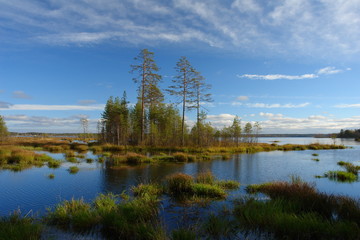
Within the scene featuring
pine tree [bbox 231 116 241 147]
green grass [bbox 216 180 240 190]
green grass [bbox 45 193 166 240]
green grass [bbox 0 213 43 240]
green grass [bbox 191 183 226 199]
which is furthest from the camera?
pine tree [bbox 231 116 241 147]

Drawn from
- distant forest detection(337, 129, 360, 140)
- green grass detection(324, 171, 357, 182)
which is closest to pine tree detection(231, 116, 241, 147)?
green grass detection(324, 171, 357, 182)

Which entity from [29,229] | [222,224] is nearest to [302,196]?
[222,224]

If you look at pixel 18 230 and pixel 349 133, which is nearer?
pixel 18 230

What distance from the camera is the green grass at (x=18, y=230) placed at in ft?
18.4

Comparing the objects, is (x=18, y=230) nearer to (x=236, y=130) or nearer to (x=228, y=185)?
(x=228, y=185)

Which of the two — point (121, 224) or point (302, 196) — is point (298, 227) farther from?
point (121, 224)

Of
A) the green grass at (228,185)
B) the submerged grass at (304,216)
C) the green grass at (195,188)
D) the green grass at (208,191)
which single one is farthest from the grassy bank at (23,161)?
the submerged grass at (304,216)

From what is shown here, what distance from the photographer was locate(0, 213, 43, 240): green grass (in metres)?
5.62

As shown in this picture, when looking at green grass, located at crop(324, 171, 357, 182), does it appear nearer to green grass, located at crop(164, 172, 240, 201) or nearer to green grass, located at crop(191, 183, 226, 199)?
green grass, located at crop(164, 172, 240, 201)

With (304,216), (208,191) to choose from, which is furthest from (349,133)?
(304,216)

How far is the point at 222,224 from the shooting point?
22.2 ft

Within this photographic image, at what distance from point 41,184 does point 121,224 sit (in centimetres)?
906

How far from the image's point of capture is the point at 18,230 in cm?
595

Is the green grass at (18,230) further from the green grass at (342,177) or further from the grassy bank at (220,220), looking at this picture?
the green grass at (342,177)
